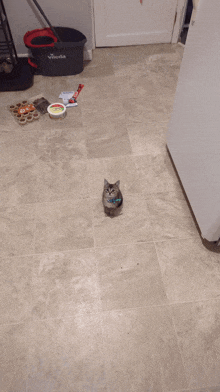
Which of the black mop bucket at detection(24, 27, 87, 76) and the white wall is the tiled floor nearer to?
the black mop bucket at detection(24, 27, 87, 76)

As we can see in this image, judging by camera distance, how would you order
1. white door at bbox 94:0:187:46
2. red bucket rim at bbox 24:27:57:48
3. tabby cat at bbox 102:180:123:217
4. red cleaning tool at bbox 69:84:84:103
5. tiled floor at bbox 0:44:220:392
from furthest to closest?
white door at bbox 94:0:187:46 < red bucket rim at bbox 24:27:57:48 < red cleaning tool at bbox 69:84:84:103 < tabby cat at bbox 102:180:123:217 < tiled floor at bbox 0:44:220:392

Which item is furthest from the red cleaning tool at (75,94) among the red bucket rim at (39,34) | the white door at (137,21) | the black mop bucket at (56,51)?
the white door at (137,21)

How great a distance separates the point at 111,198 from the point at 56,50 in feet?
5.73

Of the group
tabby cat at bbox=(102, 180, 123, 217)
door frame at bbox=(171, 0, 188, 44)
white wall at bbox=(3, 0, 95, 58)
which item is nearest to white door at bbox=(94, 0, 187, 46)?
door frame at bbox=(171, 0, 188, 44)

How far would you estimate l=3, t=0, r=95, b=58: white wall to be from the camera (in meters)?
2.63

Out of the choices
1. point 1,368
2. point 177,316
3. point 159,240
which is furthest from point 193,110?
point 1,368

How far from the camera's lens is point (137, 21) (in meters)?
3.02

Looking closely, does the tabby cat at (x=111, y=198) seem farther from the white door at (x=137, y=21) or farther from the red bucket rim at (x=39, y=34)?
the white door at (x=137, y=21)

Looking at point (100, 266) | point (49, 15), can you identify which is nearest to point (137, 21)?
point (49, 15)

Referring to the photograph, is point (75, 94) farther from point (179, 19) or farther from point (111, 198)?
point (179, 19)

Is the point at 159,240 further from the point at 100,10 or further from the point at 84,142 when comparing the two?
the point at 100,10

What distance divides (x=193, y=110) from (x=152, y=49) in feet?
6.62

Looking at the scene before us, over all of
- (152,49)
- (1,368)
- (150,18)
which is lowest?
(1,368)

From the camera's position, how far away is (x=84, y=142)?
2.30m
